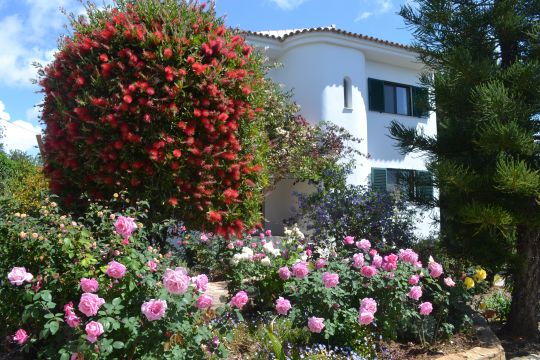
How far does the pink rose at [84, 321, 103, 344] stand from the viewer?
2510 mm

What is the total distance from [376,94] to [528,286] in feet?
29.9

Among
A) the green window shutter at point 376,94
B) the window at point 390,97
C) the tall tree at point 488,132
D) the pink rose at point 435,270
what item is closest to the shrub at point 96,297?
the pink rose at point 435,270

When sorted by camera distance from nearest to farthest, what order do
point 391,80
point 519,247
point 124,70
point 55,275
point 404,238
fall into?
point 55,275 → point 124,70 → point 519,247 → point 404,238 → point 391,80

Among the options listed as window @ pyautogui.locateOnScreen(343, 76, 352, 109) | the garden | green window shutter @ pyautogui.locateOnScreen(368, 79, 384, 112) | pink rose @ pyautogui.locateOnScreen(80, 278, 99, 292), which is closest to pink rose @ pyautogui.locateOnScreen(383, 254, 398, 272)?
the garden

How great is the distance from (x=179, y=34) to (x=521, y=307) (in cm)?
462

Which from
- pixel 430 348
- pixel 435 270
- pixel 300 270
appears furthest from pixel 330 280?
pixel 430 348

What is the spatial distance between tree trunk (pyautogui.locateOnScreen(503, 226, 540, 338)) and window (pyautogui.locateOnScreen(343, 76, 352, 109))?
26.8 feet

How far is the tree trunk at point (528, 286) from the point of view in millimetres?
5301

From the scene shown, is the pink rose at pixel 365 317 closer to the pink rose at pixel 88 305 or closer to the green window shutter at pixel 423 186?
the pink rose at pixel 88 305

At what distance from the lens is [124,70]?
176 inches

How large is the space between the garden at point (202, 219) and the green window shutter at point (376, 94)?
810cm

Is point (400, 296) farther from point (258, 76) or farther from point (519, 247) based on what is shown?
point (258, 76)

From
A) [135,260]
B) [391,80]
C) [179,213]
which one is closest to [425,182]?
[179,213]

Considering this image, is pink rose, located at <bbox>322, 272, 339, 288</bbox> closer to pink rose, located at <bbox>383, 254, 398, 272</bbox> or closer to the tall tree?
pink rose, located at <bbox>383, 254, 398, 272</bbox>
